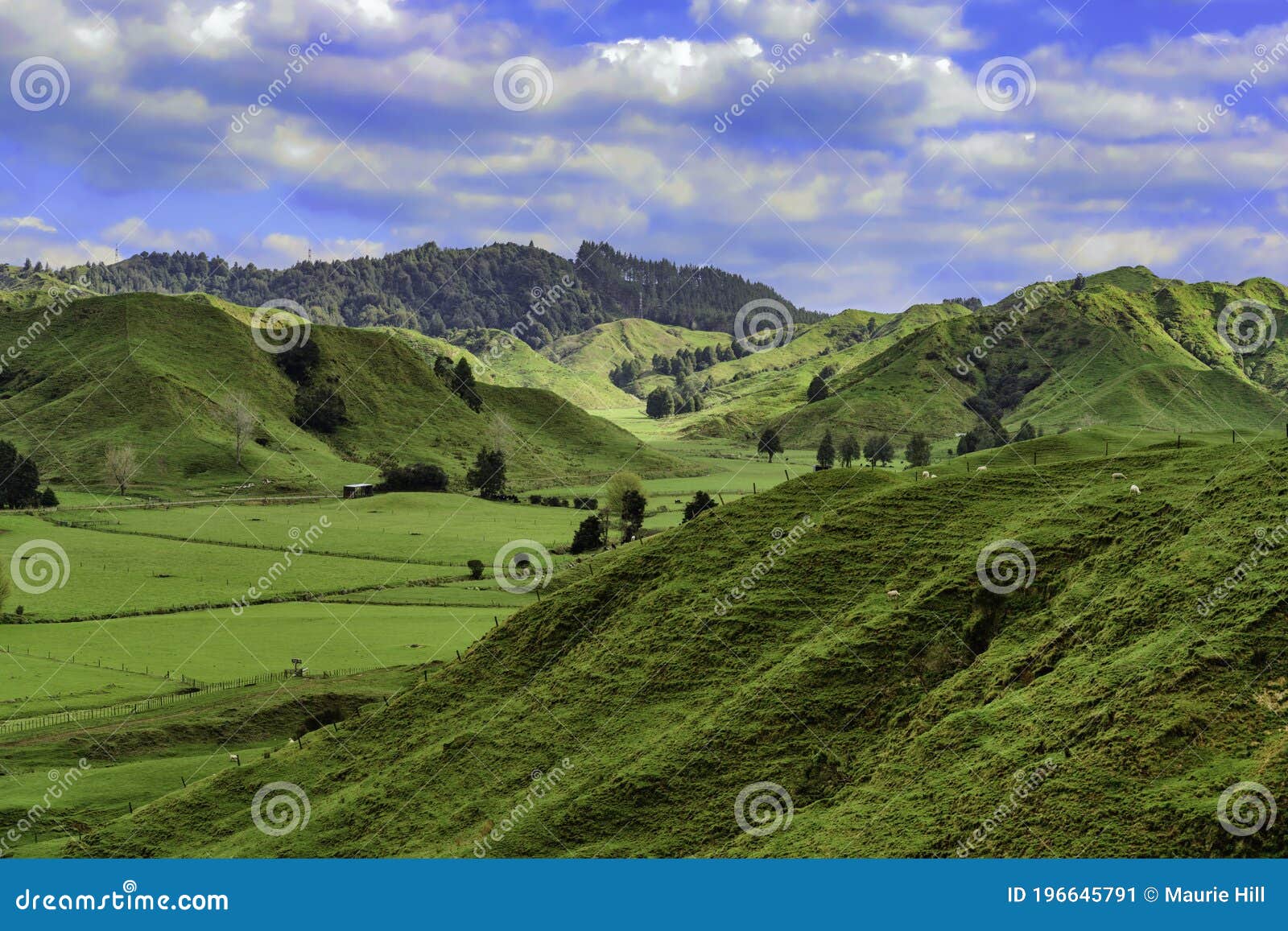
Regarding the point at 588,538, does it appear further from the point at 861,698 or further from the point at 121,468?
the point at 861,698

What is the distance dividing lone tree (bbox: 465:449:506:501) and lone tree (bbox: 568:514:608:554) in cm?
6281

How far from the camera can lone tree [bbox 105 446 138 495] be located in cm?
16488

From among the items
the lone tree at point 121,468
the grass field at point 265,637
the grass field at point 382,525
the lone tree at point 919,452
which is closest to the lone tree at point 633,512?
the grass field at point 382,525

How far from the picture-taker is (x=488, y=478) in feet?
622

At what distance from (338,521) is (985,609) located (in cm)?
12451

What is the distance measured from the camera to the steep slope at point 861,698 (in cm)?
2502

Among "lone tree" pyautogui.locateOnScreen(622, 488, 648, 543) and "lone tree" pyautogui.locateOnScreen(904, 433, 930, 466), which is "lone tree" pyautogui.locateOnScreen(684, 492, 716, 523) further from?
"lone tree" pyautogui.locateOnScreen(904, 433, 930, 466)

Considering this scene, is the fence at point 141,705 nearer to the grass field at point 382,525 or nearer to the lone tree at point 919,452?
the grass field at point 382,525

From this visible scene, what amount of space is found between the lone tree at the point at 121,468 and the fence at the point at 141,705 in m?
108

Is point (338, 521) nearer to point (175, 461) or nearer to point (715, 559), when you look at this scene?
point (175, 461)

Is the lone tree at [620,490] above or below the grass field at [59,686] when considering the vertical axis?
above

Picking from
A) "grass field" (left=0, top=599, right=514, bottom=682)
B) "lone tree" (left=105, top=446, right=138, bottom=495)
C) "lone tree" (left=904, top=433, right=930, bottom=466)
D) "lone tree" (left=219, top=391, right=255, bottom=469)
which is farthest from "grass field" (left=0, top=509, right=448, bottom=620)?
"lone tree" (left=904, top=433, right=930, bottom=466)

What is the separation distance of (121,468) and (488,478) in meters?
57.6

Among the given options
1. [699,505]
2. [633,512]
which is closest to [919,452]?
[633,512]
